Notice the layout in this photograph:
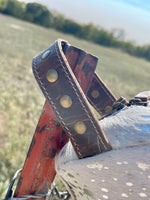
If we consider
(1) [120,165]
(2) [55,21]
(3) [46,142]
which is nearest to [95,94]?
(3) [46,142]

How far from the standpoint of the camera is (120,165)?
463 millimetres

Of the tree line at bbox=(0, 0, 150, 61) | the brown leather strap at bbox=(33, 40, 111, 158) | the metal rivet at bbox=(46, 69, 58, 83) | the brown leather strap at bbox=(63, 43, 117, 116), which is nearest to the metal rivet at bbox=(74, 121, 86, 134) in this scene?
the brown leather strap at bbox=(33, 40, 111, 158)

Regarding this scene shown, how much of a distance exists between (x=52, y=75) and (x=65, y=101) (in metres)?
0.07

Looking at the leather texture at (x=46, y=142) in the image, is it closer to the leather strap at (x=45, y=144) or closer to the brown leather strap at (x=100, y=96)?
the leather strap at (x=45, y=144)

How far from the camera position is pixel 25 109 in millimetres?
2729

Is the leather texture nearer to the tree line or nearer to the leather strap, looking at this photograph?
the leather strap

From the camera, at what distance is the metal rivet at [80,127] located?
51cm

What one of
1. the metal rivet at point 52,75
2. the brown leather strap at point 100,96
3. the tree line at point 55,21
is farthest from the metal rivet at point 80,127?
the tree line at point 55,21

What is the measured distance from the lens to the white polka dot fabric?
453 mm

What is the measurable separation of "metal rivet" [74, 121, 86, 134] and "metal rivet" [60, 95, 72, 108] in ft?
0.16

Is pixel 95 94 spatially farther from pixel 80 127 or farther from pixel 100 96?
pixel 80 127

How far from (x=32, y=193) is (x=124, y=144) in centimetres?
38

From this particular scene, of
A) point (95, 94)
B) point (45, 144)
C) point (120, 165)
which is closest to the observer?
point (120, 165)


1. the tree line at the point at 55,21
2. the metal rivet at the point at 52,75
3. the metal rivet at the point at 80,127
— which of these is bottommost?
the metal rivet at the point at 80,127
